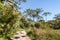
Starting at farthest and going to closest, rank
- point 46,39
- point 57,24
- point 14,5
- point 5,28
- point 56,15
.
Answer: point 56,15, point 57,24, point 46,39, point 14,5, point 5,28

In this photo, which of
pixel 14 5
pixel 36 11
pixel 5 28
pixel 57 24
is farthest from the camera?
pixel 36 11

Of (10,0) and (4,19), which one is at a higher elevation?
(10,0)

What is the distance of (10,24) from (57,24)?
146ft

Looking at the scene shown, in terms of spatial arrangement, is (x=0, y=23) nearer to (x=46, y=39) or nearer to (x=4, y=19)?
(x=4, y=19)

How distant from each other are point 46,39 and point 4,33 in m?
14.7

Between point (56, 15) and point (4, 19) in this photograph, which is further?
point (56, 15)

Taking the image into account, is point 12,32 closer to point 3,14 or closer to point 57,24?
point 3,14

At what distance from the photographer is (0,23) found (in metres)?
6.71

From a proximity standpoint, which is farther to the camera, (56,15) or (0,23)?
(56,15)

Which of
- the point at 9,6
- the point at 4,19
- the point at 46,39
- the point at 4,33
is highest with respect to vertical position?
the point at 9,6

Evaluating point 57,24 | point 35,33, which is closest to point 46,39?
point 35,33

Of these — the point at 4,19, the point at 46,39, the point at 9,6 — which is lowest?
the point at 46,39

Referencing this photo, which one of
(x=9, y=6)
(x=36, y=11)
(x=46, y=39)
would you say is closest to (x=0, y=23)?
(x=9, y=6)

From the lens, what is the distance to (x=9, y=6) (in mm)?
7035
